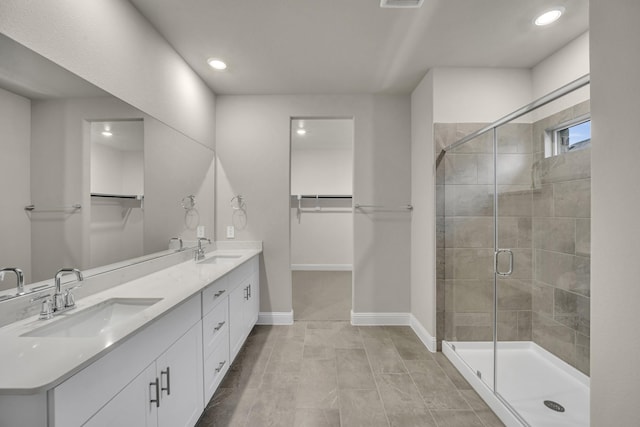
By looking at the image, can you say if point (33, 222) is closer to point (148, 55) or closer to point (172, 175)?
point (172, 175)

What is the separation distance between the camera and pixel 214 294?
5.98 feet

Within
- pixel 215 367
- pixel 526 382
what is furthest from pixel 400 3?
pixel 526 382

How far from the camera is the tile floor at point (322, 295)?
137 inches

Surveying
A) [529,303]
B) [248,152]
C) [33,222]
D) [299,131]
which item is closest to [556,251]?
[529,303]

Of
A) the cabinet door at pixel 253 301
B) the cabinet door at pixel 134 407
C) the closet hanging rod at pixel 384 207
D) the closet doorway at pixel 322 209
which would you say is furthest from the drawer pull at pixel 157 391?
the closet doorway at pixel 322 209

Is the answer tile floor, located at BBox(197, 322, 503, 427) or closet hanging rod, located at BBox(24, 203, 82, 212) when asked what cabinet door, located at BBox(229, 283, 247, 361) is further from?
closet hanging rod, located at BBox(24, 203, 82, 212)

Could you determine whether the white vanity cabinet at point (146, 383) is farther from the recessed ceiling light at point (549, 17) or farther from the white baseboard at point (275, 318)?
the recessed ceiling light at point (549, 17)

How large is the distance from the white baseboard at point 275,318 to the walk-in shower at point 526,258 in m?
1.65

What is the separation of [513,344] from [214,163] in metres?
3.32

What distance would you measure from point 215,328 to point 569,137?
281cm

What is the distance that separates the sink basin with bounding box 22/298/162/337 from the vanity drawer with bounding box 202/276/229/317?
0.35 metres

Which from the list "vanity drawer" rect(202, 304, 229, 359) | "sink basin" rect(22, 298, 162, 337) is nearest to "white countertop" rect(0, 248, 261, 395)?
"sink basin" rect(22, 298, 162, 337)

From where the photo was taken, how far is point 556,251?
2115 mm

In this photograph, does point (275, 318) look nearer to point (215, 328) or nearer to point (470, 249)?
point (215, 328)
